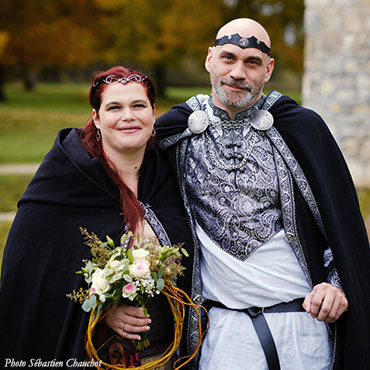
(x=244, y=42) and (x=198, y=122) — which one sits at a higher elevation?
(x=244, y=42)

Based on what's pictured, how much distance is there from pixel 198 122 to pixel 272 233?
0.67m

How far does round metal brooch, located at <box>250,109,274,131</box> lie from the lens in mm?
3045

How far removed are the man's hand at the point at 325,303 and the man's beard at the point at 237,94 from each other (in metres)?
0.95

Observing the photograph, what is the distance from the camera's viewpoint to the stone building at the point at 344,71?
966 cm

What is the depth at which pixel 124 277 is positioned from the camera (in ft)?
8.42

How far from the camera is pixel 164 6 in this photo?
27391 mm

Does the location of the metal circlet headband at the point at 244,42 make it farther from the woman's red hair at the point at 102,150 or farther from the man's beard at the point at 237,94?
the woman's red hair at the point at 102,150

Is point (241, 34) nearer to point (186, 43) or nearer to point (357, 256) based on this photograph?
point (357, 256)

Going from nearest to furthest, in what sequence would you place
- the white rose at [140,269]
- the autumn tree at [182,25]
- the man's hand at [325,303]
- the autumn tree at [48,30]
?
the white rose at [140,269] → the man's hand at [325,303] → the autumn tree at [48,30] → the autumn tree at [182,25]

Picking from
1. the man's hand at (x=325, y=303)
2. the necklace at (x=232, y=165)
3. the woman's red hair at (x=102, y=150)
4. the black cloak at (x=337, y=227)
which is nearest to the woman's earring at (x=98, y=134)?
the woman's red hair at (x=102, y=150)

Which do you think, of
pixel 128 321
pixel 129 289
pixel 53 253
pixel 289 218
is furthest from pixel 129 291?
pixel 289 218

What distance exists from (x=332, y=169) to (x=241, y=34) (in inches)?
31.2

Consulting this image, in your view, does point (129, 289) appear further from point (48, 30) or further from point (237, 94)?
point (48, 30)

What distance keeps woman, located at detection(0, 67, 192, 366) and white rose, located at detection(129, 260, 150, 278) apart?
0.41 metres
